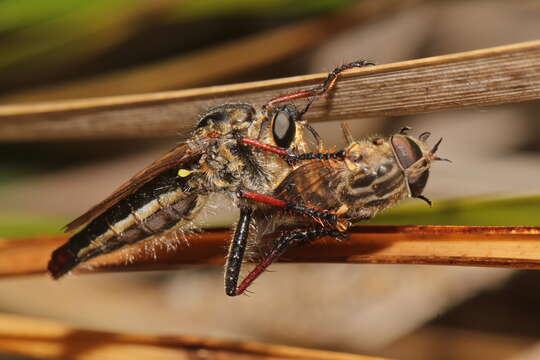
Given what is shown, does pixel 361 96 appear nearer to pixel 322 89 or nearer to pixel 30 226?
pixel 322 89

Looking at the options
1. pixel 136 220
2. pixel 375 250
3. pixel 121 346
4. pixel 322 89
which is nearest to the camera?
pixel 375 250

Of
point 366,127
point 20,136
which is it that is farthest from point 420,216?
point 20,136

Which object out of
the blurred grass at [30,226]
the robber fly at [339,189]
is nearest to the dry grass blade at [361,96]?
the robber fly at [339,189]

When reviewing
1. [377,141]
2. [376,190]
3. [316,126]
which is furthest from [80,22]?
[376,190]

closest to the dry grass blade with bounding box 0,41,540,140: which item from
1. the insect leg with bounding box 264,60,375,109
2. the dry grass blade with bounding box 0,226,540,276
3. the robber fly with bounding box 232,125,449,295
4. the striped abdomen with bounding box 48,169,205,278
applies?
the insect leg with bounding box 264,60,375,109

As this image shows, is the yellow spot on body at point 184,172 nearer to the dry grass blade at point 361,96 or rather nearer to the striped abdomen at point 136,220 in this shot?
the striped abdomen at point 136,220

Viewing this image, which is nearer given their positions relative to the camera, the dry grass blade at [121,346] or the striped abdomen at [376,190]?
the striped abdomen at [376,190]
